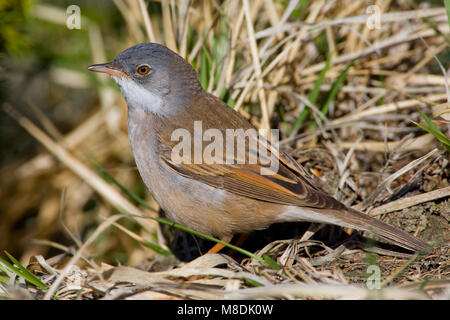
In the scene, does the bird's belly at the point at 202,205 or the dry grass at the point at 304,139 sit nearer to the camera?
the dry grass at the point at 304,139

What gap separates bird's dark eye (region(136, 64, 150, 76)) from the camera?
14.0 ft

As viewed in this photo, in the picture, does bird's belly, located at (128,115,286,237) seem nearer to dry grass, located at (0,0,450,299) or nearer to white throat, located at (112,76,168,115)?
dry grass, located at (0,0,450,299)

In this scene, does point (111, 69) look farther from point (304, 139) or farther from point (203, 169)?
point (304, 139)

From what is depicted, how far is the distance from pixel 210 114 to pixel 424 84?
2.23 metres

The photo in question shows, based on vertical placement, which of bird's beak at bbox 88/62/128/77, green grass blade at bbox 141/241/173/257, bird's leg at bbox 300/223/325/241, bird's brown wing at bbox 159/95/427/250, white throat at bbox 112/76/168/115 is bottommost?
green grass blade at bbox 141/241/173/257

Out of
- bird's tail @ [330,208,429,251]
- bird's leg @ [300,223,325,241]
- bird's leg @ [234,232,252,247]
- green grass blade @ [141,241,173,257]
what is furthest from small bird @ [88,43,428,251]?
green grass blade @ [141,241,173,257]

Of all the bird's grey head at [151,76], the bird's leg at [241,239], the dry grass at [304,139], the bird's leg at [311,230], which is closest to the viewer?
the dry grass at [304,139]

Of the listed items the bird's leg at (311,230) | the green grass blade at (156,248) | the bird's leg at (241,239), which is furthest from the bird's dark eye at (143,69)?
the bird's leg at (311,230)

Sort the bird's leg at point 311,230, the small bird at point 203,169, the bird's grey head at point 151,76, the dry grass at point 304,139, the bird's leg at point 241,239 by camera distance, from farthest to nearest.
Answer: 1. the bird's leg at point 241,239
2. the bird's grey head at point 151,76
3. the bird's leg at point 311,230
4. the small bird at point 203,169
5. the dry grass at point 304,139

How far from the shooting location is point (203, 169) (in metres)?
4.00

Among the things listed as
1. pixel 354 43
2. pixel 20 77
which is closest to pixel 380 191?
pixel 354 43

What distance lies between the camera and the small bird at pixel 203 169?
12.4ft

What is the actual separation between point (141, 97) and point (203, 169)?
2.87 feet

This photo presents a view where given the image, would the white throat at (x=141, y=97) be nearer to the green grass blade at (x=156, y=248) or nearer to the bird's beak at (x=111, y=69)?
the bird's beak at (x=111, y=69)
